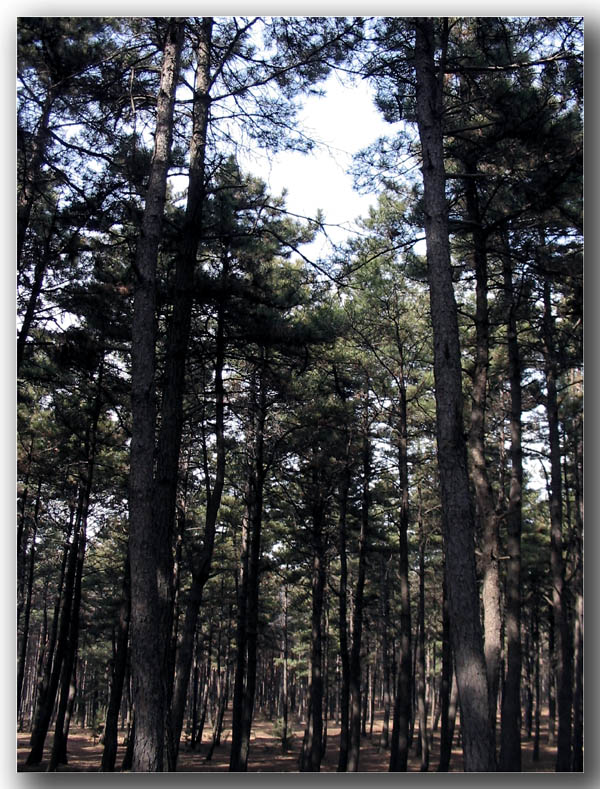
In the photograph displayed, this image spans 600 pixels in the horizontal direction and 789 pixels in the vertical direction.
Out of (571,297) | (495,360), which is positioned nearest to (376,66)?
(571,297)

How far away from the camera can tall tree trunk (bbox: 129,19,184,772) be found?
5508 mm

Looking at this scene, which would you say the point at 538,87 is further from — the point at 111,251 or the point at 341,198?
the point at 111,251

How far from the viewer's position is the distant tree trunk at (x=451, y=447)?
5426 mm

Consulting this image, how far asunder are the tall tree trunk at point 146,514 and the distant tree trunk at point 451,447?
8.81 ft

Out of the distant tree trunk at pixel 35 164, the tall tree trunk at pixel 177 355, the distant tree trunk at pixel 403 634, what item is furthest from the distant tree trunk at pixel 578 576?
the distant tree trunk at pixel 35 164

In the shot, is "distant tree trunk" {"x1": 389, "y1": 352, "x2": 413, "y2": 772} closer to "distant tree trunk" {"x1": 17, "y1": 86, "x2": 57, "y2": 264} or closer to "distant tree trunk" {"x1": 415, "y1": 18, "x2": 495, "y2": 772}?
"distant tree trunk" {"x1": 415, "y1": 18, "x2": 495, "y2": 772}

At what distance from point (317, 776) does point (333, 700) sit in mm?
46939

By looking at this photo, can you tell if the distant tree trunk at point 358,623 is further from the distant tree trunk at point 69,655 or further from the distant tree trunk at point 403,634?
the distant tree trunk at point 69,655

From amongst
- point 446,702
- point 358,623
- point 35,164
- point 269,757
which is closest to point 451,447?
point 35,164

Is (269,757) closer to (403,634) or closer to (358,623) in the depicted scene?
(358,623)

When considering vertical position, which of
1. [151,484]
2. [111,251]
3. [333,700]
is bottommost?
[333,700]

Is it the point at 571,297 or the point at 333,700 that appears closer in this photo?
the point at 571,297

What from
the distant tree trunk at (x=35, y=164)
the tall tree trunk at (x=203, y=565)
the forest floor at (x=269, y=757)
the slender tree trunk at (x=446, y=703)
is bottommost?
the forest floor at (x=269, y=757)

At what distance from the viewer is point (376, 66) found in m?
7.53
